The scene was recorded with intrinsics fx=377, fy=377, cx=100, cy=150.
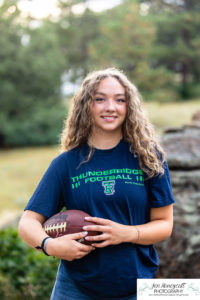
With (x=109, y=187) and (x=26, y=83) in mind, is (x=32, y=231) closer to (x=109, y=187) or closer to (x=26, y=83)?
(x=109, y=187)

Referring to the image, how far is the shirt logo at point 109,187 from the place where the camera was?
210 cm

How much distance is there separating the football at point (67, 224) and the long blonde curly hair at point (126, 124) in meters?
0.37

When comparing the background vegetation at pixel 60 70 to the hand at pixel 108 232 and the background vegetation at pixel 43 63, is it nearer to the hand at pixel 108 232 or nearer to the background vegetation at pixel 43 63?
the background vegetation at pixel 43 63

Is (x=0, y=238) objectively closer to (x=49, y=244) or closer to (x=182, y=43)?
(x=49, y=244)

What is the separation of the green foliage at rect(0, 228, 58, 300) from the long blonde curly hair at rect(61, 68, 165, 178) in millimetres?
2497

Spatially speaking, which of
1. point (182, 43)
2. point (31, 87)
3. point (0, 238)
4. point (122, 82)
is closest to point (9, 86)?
point (31, 87)

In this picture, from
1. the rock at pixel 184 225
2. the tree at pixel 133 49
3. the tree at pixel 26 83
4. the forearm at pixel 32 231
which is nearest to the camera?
the forearm at pixel 32 231

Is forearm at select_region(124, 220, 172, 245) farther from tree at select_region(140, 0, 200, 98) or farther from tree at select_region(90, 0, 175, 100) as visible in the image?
tree at select_region(140, 0, 200, 98)

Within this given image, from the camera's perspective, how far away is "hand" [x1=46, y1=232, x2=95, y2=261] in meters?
2.03

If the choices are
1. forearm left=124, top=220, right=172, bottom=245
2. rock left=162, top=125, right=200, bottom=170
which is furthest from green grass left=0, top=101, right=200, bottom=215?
forearm left=124, top=220, right=172, bottom=245

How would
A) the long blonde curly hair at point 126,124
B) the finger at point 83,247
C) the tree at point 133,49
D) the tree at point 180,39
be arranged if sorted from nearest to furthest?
the finger at point 83,247 → the long blonde curly hair at point 126,124 → the tree at point 133,49 → the tree at point 180,39

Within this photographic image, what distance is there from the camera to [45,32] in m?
29.2

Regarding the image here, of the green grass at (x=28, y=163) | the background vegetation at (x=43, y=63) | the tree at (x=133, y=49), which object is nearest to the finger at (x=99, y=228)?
the green grass at (x=28, y=163)

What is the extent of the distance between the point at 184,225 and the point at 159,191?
192 cm
